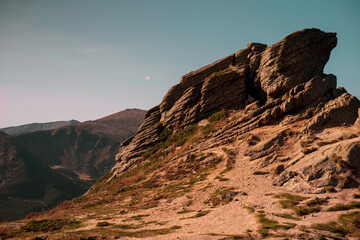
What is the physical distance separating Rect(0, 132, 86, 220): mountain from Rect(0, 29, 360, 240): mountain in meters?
95.5

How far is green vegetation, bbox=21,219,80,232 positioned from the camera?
689 inches

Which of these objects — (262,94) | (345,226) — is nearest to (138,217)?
(345,226)

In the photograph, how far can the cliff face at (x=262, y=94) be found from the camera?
30.3m

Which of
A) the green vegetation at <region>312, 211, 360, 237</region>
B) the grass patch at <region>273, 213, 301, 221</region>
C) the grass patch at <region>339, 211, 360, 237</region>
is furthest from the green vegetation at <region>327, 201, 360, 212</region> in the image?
the grass patch at <region>273, 213, 301, 221</region>

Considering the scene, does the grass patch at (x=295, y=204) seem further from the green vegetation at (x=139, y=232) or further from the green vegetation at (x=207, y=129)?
the green vegetation at (x=207, y=129)

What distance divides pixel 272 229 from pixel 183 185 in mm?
15050

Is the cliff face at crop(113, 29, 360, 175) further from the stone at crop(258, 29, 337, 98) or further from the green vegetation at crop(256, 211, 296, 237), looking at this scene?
the green vegetation at crop(256, 211, 296, 237)

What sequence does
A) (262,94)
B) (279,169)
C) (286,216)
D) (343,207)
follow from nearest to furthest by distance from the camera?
(286,216) < (343,207) < (279,169) < (262,94)

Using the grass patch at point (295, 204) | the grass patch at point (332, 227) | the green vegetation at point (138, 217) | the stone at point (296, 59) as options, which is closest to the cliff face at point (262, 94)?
the stone at point (296, 59)

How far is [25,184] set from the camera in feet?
457

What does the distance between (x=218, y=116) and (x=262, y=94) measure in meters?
9.19

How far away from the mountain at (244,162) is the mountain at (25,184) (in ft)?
313

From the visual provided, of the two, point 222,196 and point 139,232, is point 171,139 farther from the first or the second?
point 139,232

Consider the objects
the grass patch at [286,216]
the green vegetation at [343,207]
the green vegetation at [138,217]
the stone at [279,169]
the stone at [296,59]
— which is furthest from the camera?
the stone at [296,59]
